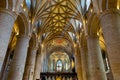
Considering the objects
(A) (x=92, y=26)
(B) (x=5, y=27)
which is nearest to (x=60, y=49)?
(A) (x=92, y=26)

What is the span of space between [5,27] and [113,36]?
712 cm

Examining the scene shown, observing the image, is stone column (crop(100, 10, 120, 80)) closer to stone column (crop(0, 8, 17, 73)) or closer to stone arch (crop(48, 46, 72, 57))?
stone column (crop(0, 8, 17, 73))

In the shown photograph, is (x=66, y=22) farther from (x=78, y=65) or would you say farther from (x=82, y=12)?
(x=78, y=65)

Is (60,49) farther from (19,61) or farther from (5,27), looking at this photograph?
(5,27)

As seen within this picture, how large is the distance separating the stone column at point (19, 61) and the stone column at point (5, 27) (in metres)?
3.08

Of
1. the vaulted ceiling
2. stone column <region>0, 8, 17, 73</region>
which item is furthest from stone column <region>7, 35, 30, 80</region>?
stone column <region>0, 8, 17, 73</region>

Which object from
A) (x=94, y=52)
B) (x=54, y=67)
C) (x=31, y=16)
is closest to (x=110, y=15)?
(x=94, y=52)

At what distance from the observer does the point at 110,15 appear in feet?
29.1

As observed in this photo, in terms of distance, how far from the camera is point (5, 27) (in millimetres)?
8594

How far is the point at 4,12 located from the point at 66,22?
13.3 metres

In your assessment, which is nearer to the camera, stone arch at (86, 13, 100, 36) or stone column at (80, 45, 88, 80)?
stone arch at (86, 13, 100, 36)

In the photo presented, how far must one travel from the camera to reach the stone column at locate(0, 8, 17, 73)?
318 inches

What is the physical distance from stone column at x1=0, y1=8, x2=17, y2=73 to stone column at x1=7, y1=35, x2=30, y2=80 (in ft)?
10.1

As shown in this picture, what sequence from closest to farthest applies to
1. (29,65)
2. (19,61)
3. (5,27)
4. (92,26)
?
(5,27) < (19,61) < (92,26) < (29,65)
